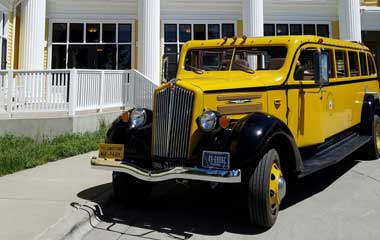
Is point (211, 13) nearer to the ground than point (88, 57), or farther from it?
farther from it

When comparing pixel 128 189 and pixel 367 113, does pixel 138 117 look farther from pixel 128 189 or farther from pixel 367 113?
pixel 367 113

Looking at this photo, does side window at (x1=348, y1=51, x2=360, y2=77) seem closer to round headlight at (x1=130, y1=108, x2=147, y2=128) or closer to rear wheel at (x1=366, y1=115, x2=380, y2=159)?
rear wheel at (x1=366, y1=115, x2=380, y2=159)

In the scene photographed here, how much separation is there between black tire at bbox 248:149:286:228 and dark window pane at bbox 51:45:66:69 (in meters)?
14.3

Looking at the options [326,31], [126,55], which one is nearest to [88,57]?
[126,55]

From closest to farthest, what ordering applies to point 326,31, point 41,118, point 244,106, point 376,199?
point 244,106, point 376,199, point 41,118, point 326,31

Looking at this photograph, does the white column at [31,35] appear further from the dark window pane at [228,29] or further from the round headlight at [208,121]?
the round headlight at [208,121]

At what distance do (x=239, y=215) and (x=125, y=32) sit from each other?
13486mm

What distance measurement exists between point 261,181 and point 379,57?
64.0ft

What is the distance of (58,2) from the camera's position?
667 inches

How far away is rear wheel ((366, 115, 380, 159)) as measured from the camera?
8703 millimetres

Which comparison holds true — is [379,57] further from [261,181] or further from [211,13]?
[261,181]

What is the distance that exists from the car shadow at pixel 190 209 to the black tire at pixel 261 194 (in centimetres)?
17

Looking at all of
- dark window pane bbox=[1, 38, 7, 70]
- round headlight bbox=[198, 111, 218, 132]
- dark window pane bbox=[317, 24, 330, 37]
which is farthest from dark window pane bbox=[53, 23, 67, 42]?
round headlight bbox=[198, 111, 218, 132]

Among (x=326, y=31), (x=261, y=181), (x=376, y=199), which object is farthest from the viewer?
(x=326, y=31)
